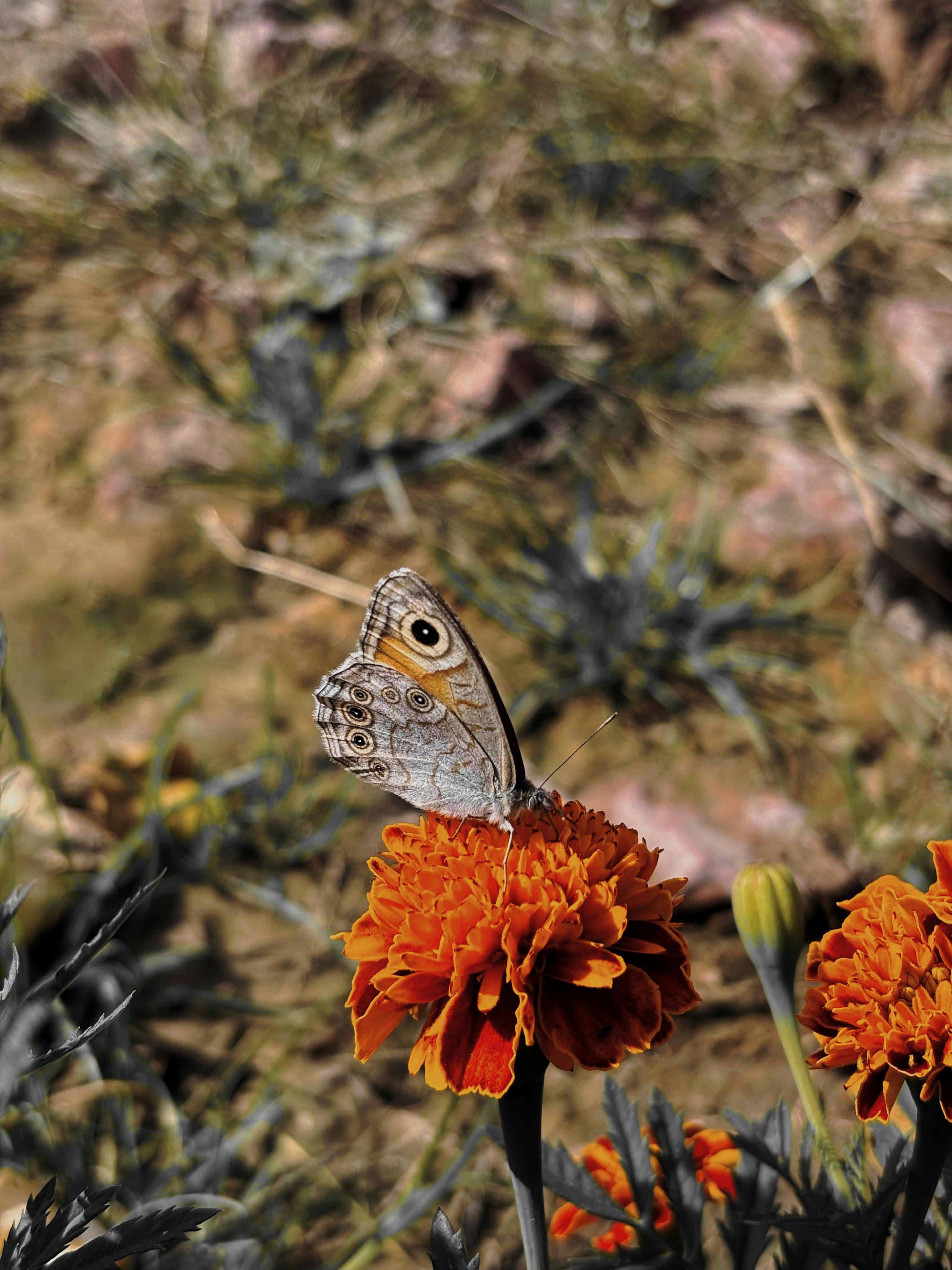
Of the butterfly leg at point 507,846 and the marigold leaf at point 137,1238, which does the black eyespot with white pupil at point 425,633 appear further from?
the marigold leaf at point 137,1238

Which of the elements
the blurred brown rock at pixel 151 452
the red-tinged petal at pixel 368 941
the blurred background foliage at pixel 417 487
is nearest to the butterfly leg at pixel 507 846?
the red-tinged petal at pixel 368 941

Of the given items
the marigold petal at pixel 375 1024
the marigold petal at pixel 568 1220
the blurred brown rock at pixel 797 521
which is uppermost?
the marigold petal at pixel 375 1024

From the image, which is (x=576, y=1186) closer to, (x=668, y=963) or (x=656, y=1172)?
(x=656, y=1172)

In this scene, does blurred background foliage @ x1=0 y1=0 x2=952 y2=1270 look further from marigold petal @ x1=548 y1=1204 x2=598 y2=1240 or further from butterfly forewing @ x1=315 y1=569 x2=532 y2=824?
butterfly forewing @ x1=315 y1=569 x2=532 y2=824

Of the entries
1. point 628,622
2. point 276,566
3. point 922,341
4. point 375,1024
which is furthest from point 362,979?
point 922,341

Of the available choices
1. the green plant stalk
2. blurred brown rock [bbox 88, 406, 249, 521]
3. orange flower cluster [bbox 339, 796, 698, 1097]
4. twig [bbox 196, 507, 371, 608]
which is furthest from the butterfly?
blurred brown rock [bbox 88, 406, 249, 521]

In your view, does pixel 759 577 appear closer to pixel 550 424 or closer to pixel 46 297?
pixel 550 424

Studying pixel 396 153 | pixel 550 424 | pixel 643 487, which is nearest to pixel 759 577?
pixel 643 487
